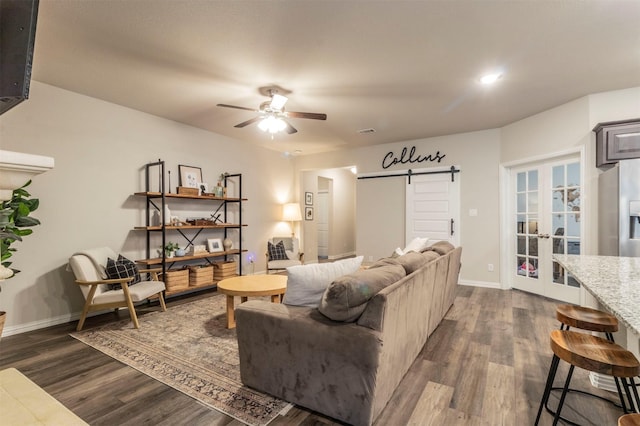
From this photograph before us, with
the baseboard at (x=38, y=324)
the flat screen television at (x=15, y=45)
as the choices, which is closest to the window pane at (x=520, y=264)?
the flat screen television at (x=15, y=45)

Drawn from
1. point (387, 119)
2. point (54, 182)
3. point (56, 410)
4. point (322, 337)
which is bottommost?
point (322, 337)

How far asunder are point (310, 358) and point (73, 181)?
3518 millimetres

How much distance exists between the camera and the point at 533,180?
4.66 metres

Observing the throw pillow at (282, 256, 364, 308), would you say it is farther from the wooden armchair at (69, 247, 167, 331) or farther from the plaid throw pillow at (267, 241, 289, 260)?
the plaid throw pillow at (267, 241, 289, 260)

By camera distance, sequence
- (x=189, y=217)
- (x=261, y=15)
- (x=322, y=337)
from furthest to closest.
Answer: (x=189, y=217), (x=261, y=15), (x=322, y=337)

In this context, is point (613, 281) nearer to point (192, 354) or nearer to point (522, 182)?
point (192, 354)

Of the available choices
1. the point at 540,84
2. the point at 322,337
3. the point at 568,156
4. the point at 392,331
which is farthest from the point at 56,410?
the point at 568,156

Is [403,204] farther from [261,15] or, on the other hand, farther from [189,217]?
[261,15]

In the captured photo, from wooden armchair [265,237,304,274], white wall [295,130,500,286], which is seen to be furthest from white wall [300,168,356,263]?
white wall [295,130,500,286]

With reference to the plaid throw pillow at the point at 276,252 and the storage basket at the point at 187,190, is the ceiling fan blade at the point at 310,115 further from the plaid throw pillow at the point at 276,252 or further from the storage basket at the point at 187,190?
the plaid throw pillow at the point at 276,252

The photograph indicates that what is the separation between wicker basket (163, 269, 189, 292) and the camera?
416cm

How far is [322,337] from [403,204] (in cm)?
446

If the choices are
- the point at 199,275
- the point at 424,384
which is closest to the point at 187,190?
the point at 199,275

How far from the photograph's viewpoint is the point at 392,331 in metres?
1.88
